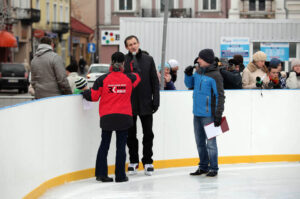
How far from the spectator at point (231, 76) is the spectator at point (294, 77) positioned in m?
1.04

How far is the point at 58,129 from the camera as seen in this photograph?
8992 millimetres

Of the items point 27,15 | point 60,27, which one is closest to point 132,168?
point 27,15

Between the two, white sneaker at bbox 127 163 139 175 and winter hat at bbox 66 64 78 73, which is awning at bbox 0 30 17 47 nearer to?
winter hat at bbox 66 64 78 73

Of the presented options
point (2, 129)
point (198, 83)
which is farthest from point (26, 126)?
point (198, 83)

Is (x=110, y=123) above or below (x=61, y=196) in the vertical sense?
above

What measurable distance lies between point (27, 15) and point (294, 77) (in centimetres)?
4430

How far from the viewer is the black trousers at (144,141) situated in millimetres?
10086

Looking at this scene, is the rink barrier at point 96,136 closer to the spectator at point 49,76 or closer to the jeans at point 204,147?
the spectator at point 49,76

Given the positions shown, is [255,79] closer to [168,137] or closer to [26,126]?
[168,137]

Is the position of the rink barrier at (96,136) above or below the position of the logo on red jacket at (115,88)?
below

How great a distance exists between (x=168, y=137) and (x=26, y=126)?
3.56 m

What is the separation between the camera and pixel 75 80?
10.7 metres

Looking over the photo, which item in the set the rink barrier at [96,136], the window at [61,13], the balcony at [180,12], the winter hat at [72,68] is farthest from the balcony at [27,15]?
the rink barrier at [96,136]

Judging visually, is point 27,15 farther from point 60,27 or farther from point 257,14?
point 257,14
